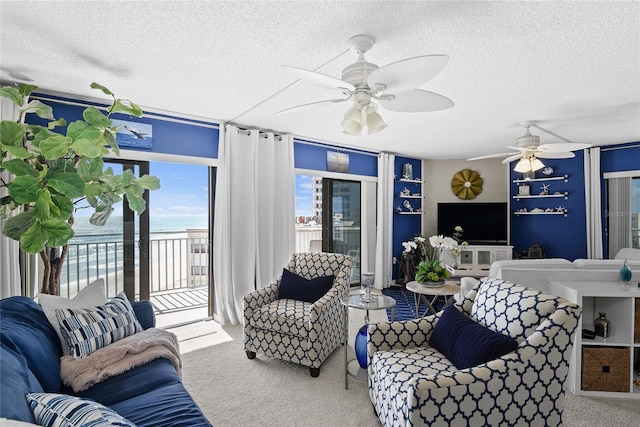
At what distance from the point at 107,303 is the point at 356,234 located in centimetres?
433

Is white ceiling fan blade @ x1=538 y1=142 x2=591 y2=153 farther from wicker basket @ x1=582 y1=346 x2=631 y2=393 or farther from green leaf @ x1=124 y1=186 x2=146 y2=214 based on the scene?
green leaf @ x1=124 y1=186 x2=146 y2=214

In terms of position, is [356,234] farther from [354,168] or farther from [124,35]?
[124,35]

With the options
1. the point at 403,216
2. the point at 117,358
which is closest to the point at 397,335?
the point at 117,358

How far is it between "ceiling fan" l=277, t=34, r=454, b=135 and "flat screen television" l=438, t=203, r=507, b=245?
15.5ft

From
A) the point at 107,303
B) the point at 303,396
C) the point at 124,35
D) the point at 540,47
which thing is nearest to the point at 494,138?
the point at 540,47

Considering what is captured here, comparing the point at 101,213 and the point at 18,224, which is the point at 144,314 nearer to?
the point at 101,213

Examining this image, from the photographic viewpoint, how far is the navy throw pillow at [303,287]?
318cm

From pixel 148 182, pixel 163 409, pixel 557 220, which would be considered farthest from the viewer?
pixel 557 220

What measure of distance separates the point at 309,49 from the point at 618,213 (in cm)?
570

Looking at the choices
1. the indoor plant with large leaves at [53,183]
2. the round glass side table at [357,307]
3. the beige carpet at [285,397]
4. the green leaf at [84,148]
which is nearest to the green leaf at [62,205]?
the indoor plant with large leaves at [53,183]

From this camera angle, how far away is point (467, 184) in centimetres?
659

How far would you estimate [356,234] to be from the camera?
19.9ft

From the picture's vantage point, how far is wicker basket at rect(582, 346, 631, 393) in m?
2.45

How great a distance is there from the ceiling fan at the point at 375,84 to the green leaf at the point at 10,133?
5.02 feet
